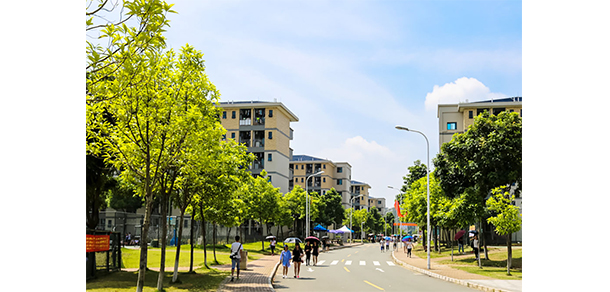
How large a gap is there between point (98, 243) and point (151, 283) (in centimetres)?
252

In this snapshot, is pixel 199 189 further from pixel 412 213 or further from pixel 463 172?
pixel 412 213

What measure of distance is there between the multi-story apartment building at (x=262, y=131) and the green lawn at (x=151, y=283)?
53.1 m

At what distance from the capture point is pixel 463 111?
70.6 m

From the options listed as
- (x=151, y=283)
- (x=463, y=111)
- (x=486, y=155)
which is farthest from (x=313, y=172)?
(x=151, y=283)

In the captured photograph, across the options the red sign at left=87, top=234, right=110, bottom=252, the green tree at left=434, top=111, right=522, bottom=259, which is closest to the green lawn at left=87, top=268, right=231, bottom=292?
the red sign at left=87, top=234, right=110, bottom=252

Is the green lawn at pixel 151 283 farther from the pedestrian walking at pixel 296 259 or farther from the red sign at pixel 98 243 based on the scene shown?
the pedestrian walking at pixel 296 259

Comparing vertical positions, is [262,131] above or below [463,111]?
below

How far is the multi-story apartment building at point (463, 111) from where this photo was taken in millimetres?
69000

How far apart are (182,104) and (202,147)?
1.35m

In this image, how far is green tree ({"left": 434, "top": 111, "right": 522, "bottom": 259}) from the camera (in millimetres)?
29344

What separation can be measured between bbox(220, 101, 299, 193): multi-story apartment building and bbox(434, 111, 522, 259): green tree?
44.1 meters

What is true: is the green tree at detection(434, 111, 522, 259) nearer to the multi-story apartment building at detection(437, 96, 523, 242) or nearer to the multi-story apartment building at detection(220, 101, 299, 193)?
the multi-story apartment building at detection(437, 96, 523, 242)

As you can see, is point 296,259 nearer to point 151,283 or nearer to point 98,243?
point 151,283

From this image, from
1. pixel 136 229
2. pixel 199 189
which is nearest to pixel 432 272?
pixel 199 189
